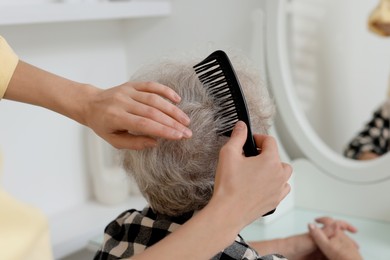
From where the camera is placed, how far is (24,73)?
793mm

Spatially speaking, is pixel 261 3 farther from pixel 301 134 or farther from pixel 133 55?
pixel 133 55

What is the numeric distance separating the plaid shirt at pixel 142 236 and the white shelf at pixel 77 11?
0.50m

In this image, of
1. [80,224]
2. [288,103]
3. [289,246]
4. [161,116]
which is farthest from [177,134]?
[80,224]

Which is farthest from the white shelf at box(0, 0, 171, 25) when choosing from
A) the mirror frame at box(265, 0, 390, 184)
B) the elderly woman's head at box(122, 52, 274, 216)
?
the elderly woman's head at box(122, 52, 274, 216)

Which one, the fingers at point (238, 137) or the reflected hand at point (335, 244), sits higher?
the fingers at point (238, 137)

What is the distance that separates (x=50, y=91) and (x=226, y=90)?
0.78ft

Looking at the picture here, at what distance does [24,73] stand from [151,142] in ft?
0.72

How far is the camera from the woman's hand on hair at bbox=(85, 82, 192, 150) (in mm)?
649

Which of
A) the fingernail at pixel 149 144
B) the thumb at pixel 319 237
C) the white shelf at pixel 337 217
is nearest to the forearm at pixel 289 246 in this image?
the thumb at pixel 319 237

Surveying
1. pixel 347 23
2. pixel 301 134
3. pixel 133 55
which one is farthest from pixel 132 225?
pixel 133 55

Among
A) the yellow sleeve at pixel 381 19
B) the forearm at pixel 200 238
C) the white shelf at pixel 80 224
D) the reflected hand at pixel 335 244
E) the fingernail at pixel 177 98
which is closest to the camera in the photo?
the forearm at pixel 200 238

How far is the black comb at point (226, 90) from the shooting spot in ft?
2.24

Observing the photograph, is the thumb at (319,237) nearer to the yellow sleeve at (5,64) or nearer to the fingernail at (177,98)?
the fingernail at (177,98)

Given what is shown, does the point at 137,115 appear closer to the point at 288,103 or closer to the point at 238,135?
the point at 238,135
